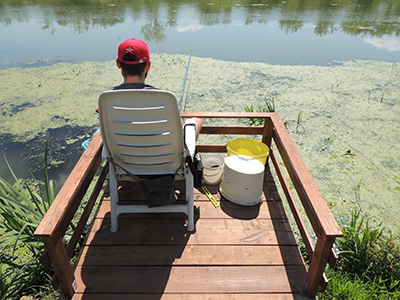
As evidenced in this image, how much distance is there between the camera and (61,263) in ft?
4.09

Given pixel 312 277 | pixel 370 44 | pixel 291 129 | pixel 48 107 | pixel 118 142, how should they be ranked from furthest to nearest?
1. pixel 370 44
2. pixel 48 107
3. pixel 291 129
4. pixel 118 142
5. pixel 312 277

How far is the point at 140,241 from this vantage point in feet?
5.66

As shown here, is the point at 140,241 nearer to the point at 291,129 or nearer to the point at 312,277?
the point at 312,277

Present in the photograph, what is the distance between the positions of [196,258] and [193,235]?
0.18 metres

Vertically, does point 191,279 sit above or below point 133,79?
below

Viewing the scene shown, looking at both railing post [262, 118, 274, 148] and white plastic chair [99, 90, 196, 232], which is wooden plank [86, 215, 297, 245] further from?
railing post [262, 118, 274, 148]

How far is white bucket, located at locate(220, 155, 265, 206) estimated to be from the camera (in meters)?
1.90

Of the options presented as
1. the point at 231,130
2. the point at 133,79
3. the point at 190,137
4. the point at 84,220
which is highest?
the point at 133,79

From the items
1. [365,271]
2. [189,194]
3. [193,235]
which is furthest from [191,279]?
[365,271]

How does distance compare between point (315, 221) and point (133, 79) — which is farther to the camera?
point (133, 79)

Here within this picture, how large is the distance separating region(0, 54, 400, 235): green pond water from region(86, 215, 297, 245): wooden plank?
102cm

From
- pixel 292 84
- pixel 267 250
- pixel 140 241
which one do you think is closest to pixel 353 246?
pixel 267 250

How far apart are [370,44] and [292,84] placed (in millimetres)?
4198

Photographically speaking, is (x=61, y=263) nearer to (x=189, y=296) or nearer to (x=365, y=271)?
(x=189, y=296)
